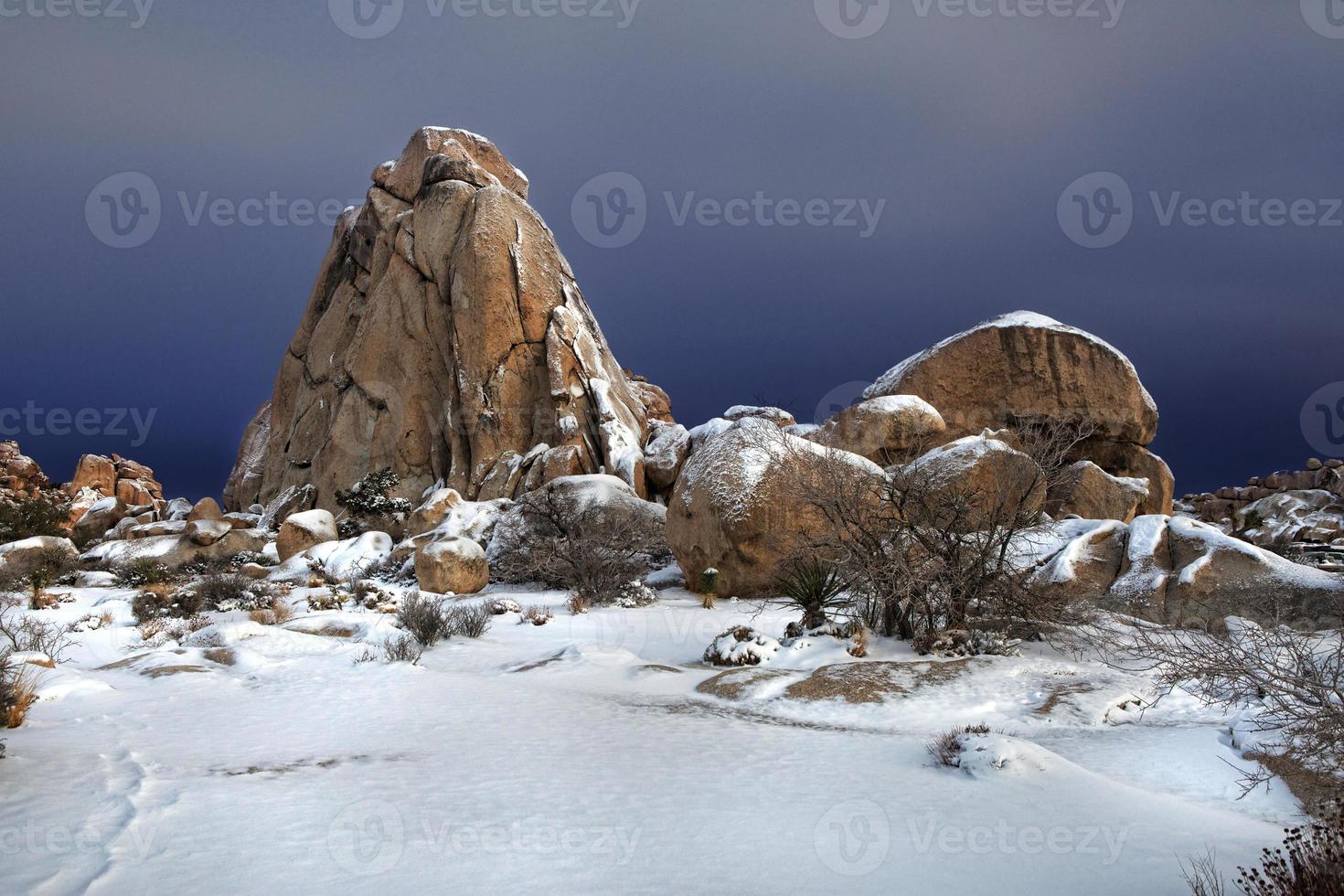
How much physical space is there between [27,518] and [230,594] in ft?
64.8

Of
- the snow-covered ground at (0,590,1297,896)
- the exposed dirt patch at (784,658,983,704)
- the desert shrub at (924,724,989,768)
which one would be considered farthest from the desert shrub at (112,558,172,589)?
the desert shrub at (924,724,989,768)

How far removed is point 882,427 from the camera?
21797mm

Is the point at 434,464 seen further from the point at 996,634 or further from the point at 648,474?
the point at 996,634

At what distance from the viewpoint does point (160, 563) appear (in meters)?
25.1

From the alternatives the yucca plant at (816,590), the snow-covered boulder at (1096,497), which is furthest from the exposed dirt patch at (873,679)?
the snow-covered boulder at (1096,497)

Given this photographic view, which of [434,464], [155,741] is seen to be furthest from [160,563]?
[155,741]

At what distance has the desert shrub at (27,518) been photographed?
1138 inches

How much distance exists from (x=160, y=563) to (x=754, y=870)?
26.5m

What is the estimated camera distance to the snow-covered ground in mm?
4129

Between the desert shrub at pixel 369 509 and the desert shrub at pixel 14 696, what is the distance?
23204 mm

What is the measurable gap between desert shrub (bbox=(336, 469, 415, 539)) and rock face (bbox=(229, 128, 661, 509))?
12.1 ft

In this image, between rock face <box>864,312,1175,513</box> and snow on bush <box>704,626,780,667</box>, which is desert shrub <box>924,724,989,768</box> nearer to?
snow on bush <box>704,626,780,667</box>

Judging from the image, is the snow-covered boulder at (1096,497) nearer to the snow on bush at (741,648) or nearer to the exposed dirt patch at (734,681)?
the snow on bush at (741,648)

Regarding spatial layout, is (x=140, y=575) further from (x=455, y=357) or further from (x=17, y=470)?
(x=17, y=470)
